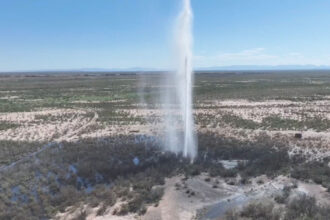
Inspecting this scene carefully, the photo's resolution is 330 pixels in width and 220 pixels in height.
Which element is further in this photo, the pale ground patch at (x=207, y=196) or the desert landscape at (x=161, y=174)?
the desert landscape at (x=161, y=174)

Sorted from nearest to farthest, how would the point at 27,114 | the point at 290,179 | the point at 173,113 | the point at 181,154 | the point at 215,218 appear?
the point at 215,218, the point at 290,179, the point at 181,154, the point at 173,113, the point at 27,114

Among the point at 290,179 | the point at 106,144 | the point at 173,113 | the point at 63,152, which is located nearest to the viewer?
the point at 290,179

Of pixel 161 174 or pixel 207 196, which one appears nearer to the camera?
pixel 207 196

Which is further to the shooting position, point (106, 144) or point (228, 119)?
point (228, 119)

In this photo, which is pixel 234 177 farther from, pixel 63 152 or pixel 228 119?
pixel 228 119

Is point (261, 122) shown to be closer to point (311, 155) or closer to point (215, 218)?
point (311, 155)

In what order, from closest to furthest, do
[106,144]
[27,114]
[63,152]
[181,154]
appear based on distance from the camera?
[181,154]
[63,152]
[106,144]
[27,114]

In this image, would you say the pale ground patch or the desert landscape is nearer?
the pale ground patch

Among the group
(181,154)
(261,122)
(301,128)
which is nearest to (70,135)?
(181,154)

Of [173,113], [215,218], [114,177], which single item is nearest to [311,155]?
[215,218]
